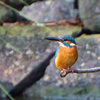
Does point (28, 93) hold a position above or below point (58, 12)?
below

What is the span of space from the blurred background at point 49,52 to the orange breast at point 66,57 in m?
2.53

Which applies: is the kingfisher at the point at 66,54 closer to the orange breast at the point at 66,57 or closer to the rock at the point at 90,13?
the orange breast at the point at 66,57

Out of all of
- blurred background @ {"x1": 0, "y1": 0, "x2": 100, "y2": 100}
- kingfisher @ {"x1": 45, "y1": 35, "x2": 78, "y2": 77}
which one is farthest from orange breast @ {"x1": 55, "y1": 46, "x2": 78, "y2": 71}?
blurred background @ {"x1": 0, "y1": 0, "x2": 100, "y2": 100}

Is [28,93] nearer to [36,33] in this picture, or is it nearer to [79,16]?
[36,33]

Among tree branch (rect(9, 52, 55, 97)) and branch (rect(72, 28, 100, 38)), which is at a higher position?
branch (rect(72, 28, 100, 38))

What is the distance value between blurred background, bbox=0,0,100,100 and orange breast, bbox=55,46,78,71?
8.31 ft

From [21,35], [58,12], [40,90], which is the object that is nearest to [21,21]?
[21,35]

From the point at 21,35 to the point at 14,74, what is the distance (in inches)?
16.0

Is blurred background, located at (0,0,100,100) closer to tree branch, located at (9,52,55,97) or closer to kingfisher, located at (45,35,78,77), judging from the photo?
tree branch, located at (9,52,55,97)

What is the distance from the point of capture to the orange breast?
1.30m

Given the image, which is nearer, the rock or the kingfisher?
the kingfisher

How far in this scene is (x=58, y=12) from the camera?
13.1 feet

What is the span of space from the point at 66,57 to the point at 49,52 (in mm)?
2661

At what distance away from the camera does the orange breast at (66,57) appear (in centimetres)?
130
